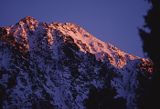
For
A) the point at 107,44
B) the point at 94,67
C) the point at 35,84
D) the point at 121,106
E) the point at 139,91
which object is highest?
the point at 107,44

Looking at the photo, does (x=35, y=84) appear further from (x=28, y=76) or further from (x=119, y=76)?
(x=119, y=76)

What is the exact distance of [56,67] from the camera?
4242 inches

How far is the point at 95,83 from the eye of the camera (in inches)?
4065

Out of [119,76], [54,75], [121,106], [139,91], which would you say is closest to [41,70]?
[54,75]

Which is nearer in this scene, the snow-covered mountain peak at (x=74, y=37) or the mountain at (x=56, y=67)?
the mountain at (x=56, y=67)

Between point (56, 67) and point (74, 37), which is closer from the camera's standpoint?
point (56, 67)

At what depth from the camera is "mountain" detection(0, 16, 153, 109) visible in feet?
307

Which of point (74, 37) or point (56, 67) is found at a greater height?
point (74, 37)

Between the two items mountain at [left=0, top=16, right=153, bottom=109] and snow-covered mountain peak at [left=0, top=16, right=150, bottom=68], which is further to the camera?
snow-covered mountain peak at [left=0, top=16, right=150, bottom=68]

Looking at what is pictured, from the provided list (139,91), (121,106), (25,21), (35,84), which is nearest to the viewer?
(139,91)

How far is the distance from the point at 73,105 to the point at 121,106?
131ft

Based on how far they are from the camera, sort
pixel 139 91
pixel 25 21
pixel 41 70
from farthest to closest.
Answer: pixel 25 21 → pixel 41 70 → pixel 139 91

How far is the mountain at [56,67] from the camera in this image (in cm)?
9344

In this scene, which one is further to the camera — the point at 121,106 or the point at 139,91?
the point at 121,106
